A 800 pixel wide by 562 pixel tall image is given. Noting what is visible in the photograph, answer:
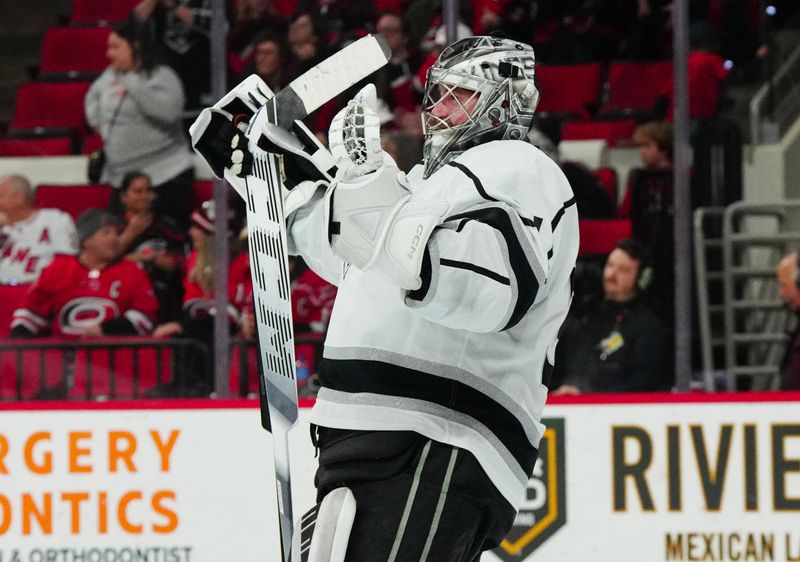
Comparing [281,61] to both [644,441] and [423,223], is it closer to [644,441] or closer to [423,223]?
[644,441]

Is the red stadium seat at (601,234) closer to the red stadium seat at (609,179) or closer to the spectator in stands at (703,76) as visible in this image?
the red stadium seat at (609,179)

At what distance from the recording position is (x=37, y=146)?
12.6 feet

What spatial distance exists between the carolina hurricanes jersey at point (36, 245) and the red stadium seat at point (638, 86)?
151 cm

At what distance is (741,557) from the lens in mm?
3539

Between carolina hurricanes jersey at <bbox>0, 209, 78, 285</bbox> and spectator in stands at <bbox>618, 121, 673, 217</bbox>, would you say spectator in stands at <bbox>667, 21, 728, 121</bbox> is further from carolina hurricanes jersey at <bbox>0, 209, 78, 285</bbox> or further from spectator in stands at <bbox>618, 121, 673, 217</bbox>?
carolina hurricanes jersey at <bbox>0, 209, 78, 285</bbox>

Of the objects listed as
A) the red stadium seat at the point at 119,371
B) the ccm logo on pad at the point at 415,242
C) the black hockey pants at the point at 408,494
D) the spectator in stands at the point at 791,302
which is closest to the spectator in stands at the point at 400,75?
the red stadium seat at the point at 119,371

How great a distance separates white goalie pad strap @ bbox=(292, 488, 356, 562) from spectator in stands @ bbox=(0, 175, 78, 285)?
2.04 meters

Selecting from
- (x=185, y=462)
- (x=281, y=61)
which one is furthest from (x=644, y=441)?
(x=281, y=61)

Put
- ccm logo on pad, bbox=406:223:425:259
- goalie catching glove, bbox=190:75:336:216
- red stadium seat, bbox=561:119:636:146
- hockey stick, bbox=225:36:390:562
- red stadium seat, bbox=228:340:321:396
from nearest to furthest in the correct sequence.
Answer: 1. ccm logo on pad, bbox=406:223:425:259
2. hockey stick, bbox=225:36:390:562
3. goalie catching glove, bbox=190:75:336:216
4. red stadium seat, bbox=228:340:321:396
5. red stadium seat, bbox=561:119:636:146

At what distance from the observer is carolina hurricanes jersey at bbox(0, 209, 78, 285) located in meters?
3.72

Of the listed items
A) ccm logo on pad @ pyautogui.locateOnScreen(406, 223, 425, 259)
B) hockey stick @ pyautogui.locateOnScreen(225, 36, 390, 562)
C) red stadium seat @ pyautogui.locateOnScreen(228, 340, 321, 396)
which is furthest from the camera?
red stadium seat @ pyautogui.locateOnScreen(228, 340, 321, 396)

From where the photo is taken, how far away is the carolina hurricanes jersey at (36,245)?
3.72m

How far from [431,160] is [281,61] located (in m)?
2.11

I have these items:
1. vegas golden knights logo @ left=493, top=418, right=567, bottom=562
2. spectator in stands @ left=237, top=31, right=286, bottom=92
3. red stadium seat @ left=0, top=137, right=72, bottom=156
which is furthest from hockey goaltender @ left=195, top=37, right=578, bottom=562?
red stadium seat @ left=0, top=137, right=72, bottom=156
